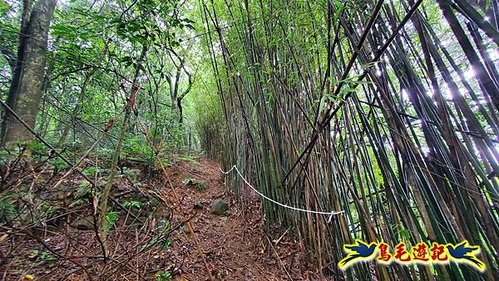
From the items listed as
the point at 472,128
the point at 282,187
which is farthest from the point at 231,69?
the point at 472,128

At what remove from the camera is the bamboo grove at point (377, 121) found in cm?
72

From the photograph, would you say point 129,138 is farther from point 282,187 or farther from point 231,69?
point 282,187

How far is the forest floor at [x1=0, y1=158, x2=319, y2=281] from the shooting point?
1111mm

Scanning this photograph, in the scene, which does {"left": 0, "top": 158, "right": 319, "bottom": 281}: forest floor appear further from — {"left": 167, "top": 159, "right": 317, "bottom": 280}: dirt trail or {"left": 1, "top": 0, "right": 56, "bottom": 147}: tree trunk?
{"left": 1, "top": 0, "right": 56, "bottom": 147}: tree trunk

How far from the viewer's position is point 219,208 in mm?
2734

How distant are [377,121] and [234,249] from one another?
154 cm

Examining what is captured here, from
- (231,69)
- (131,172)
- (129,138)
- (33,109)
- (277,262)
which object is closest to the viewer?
(277,262)

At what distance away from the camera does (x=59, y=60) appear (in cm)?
224

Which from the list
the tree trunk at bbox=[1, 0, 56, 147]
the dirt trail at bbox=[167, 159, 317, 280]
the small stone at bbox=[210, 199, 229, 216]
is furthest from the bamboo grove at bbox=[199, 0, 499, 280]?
the tree trunk at bbox=[1, 0, 56, 147]

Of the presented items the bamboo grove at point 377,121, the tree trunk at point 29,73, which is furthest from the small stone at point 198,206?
the tree trunk at point 29,73

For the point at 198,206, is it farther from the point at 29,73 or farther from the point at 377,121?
the point at 377,121

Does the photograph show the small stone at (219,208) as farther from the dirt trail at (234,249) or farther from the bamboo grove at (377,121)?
the bamboo grove at (377,121)

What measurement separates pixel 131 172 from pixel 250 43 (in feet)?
5.82

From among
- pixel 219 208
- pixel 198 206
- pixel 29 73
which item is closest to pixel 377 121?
pixel 219 208
